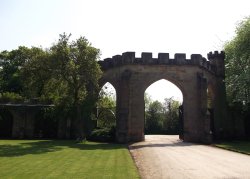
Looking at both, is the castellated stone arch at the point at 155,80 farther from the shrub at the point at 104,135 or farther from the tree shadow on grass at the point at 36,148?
the tree shadow on grass at the point at 36,148

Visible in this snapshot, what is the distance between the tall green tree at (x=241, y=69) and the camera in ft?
99.4

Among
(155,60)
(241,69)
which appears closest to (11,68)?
(155,60)

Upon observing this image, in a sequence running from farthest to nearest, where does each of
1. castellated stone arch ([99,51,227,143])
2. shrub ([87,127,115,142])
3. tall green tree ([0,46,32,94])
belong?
tall green tree ([0,46,32,94])
shrub ([87,127,115,142])
castellated stone arch ([99,51,227,143])

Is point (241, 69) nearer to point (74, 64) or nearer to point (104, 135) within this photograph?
point (104, 135)

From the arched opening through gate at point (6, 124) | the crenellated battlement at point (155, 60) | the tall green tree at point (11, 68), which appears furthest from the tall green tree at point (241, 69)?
the tall green tree at point (11, 68)

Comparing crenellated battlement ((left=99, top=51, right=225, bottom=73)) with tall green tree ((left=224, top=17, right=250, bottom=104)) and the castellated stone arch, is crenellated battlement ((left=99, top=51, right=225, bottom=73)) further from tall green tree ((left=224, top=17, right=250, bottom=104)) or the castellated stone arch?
tall green tree ((left=224, top=17, right=250, bottom=104))

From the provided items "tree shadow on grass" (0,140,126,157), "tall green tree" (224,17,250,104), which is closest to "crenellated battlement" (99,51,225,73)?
"tall green tree" (224,17,250,104)

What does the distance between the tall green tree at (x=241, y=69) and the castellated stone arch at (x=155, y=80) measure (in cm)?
362

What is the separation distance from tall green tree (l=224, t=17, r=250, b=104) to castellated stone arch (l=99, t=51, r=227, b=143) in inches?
142

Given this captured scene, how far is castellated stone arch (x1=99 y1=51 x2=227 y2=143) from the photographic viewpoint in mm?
27359

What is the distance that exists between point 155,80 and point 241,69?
10935 millimetres

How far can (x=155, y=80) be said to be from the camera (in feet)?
93.8

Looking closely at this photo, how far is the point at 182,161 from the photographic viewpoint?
14828 mm

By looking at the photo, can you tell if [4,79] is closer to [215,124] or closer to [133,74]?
[133,74]
